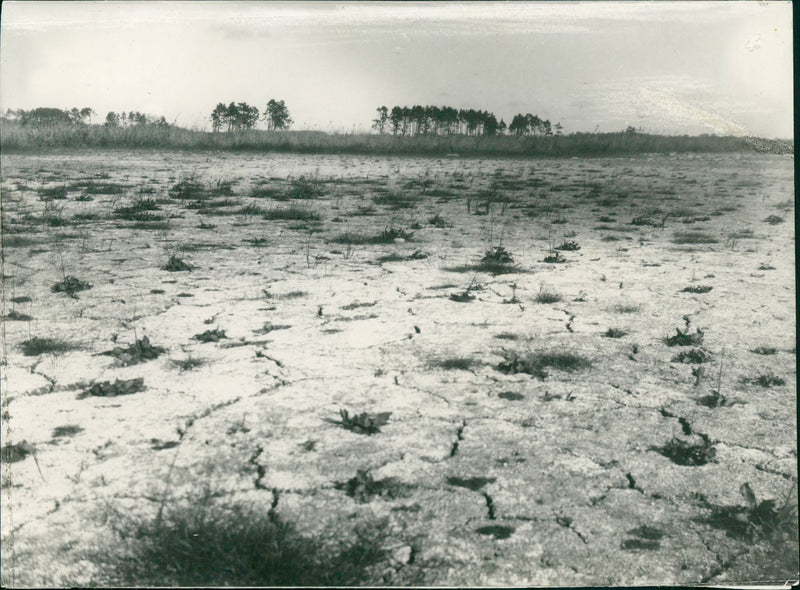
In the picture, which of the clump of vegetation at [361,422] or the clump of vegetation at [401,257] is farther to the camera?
the clump of vegetation at [401,257]

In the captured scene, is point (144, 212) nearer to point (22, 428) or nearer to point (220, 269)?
point (220, 269)

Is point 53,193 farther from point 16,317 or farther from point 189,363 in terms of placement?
point 189,363

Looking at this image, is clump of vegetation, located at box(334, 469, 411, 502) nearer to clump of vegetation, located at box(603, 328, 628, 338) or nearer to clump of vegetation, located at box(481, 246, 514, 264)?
clump of vegetation, located at box(603, 328, 628, 338)

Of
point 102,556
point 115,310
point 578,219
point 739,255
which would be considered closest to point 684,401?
point 102,556

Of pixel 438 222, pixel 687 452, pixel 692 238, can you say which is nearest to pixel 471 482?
pixel 687 452

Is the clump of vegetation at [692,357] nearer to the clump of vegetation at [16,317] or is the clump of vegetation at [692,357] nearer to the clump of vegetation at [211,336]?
the clump of vegetation at [211,336]

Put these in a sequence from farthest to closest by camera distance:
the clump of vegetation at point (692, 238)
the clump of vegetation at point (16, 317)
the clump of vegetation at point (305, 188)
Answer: the clump of vegetation at point (305, 188)
the clump of vegetation at point (692, 238)
the clump of vegetation at point (16, 317)

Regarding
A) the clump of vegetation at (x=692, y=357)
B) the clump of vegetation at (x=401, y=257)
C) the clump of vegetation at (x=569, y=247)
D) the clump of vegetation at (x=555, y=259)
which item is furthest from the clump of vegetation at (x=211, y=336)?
the clump of vegetation at (x=569, y=247)
